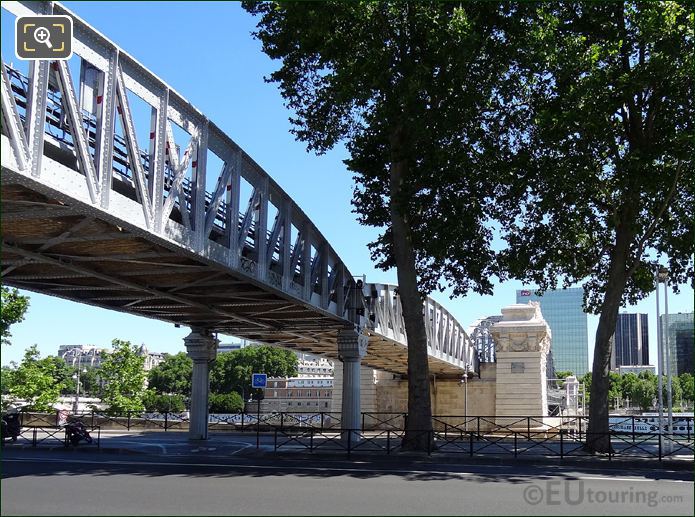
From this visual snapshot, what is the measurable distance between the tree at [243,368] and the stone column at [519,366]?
68884 mm

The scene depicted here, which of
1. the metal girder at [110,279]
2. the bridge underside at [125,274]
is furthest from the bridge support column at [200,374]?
the metal girder at [110,279]

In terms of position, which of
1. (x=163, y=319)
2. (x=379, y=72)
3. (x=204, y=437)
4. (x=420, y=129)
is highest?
(x=379, y=72)

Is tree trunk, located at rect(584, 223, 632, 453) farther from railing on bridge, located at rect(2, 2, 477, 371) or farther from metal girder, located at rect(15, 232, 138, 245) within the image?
metal girder, located at rect(15, 232, 138, 245)

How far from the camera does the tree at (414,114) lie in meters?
22.7

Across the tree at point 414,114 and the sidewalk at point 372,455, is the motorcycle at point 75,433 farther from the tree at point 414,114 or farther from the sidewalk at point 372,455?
the tree at point 414,114

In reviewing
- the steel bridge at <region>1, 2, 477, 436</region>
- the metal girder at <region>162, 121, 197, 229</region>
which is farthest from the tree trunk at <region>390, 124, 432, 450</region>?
the metal girder at <region>162, 121, 197, 229</region>

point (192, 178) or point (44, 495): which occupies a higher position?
point (192, 178)

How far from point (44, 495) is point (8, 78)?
7.76m

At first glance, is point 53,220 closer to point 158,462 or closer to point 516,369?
point 158,462

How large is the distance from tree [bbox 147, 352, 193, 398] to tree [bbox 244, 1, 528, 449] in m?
104

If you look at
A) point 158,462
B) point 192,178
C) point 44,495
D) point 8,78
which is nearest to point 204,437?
point 158,462

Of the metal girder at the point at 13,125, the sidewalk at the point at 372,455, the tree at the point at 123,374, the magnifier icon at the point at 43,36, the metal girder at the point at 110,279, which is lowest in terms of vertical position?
the sidewalk at the point at 372,455

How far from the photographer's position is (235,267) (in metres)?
21.3

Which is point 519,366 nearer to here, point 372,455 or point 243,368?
point 372,455
